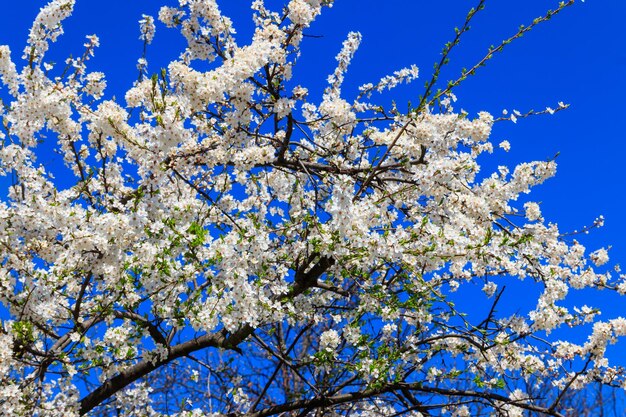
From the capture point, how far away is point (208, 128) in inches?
253

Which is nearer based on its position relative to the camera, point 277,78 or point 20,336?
point 20,336

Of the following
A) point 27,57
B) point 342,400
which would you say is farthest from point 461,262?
point 27,57

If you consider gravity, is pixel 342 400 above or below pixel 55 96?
below

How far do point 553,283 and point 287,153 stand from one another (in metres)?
3.00

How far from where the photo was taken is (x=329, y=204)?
5062 millimetres

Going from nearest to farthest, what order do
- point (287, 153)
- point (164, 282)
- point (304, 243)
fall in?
point (164, 282) → point (304, 243) → point (287, 153)

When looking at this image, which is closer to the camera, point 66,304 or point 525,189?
point 66,304

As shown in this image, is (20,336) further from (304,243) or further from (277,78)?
(277,78)

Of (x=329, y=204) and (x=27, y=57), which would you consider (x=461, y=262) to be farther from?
(x=27, y=57)

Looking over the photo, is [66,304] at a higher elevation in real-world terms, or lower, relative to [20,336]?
higher

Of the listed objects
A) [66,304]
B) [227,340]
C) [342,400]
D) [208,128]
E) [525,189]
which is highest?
[208,128]

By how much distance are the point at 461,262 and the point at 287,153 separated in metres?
2.11

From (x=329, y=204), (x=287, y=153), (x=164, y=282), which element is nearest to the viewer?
(x=329, y=204)

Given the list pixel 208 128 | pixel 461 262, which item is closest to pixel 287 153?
pixel 208 128
